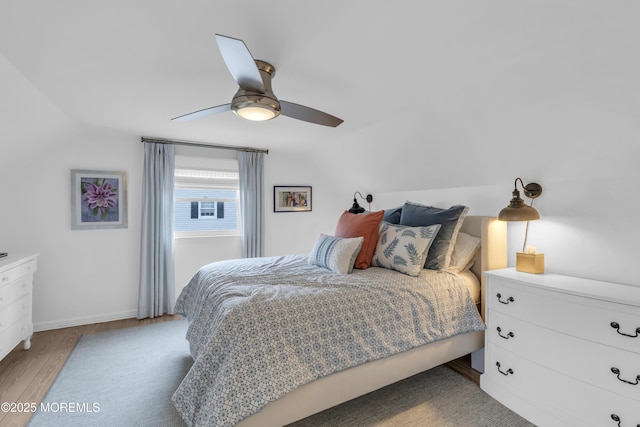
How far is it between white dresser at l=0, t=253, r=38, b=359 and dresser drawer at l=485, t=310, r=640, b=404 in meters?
3.67

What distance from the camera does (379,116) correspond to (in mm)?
2693

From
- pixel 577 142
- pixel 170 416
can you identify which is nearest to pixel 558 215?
pixel 577 142

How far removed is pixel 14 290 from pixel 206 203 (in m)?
2.02

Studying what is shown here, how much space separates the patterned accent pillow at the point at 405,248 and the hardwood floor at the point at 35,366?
2609 millimetres

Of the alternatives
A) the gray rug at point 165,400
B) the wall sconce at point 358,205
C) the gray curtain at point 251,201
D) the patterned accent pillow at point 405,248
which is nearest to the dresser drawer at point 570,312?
the patterned accent pillow at point 405,248

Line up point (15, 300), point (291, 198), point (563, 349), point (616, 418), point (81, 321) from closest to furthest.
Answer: point (616, 418), point (563, 349), point (15, 300), point (81, 321), point (291, 198)

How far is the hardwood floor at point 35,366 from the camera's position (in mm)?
1969

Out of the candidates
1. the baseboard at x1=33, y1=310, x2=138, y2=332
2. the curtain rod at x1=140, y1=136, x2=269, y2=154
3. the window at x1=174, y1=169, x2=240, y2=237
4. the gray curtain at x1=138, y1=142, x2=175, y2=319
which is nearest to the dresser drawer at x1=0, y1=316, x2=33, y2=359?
the baseboard at x1=33, y1=310, x2=138, y2=332

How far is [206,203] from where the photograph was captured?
4.02 metres

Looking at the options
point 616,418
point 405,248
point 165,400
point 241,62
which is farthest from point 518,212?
point 165,400

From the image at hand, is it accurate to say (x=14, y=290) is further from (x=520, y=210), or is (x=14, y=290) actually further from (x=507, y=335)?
(x=520, y=210)

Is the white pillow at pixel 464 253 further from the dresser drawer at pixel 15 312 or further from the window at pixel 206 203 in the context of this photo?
the dresser drawer at pixel 15 312

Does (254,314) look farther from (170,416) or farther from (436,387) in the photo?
(436,387)

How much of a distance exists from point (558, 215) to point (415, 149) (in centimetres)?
128
